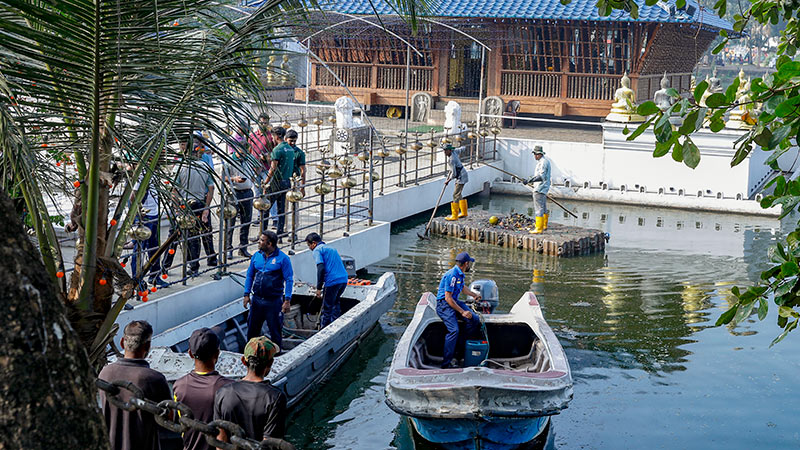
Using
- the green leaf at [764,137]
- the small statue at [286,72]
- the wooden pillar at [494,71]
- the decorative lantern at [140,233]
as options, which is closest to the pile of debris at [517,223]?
the small statue at [286,72]

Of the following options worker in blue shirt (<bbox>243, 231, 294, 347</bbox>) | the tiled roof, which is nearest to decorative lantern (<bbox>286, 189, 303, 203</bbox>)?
worker in blue shirt (<bbox>243, 231, 294, 347</bbox>)

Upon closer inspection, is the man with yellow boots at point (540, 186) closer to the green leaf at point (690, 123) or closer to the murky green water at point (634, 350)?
the murky green water at point (634, 350)

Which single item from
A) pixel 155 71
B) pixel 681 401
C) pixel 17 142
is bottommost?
pixel 681 401

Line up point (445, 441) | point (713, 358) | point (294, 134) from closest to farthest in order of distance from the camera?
point (445, 441), point (713, 358), point (294, 134)

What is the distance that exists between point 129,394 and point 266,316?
180 inches

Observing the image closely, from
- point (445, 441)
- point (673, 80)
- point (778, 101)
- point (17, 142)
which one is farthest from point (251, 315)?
point (673, 80)

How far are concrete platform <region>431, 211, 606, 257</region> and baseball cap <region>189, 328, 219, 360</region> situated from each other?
12.5 meters

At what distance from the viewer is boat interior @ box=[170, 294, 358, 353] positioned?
1023cm

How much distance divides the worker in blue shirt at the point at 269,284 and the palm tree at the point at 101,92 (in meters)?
3.68

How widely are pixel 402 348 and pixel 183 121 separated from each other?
4030mm

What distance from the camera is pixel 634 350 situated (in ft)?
39.9

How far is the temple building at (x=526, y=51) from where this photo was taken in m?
26.5

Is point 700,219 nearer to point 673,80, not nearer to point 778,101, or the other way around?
point 673,80

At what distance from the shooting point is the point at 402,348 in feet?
30.2
